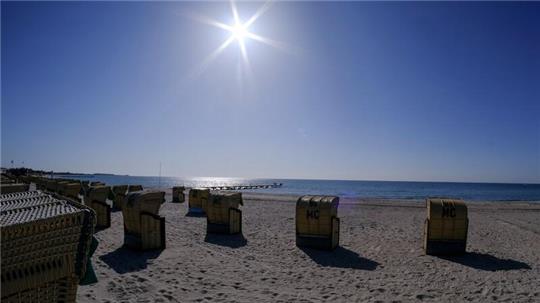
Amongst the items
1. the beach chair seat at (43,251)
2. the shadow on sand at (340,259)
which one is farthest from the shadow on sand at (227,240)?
the beach chair seat at (43,251)

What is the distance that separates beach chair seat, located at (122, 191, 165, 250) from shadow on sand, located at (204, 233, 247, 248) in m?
2.06

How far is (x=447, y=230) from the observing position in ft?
34.8

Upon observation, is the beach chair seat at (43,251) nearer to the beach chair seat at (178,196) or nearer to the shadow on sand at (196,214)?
the shadow on sand at (196,214)

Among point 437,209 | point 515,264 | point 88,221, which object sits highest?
point 88,221

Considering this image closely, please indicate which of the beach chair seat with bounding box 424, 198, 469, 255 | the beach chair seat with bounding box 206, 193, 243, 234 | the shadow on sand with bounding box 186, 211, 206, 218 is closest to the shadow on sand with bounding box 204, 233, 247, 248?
the beach chair seat with bounding box 206, 193, 243, 234

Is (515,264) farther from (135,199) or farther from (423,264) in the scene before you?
(135,199)

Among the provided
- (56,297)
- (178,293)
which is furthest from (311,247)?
(56,297)

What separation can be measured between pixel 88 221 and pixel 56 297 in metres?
0.47

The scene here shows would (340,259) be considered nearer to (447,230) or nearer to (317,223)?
(317,223)

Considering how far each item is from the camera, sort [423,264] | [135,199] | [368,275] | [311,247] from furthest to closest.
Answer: [311,247] < [135,199] < [423,264] < [368,275]

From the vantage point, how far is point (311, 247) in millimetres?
11094

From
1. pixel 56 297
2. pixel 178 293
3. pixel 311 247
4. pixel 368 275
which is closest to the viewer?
pixel 56 297

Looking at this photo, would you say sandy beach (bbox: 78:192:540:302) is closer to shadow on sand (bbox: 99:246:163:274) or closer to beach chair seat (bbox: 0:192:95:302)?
shadow on sand (bbox: 99:246:163:274)

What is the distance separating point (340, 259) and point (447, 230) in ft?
11.3
